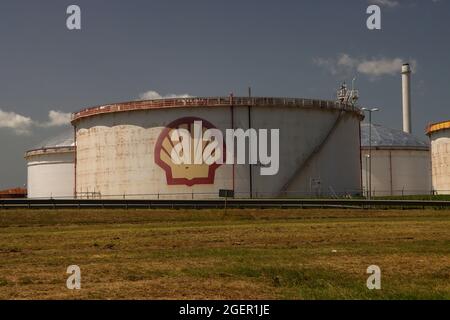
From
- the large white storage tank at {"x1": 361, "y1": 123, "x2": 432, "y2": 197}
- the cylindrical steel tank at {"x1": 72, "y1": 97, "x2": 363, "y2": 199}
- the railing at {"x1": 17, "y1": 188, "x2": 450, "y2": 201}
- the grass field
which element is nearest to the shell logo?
the cylindrical steel tank at {"x1": 72, "y1": 97, "x2": 363, "y2": 199}

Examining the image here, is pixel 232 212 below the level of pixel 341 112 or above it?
below

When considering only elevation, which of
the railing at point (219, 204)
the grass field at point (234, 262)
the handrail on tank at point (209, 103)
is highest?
the handrail on tank at point (209, 103)

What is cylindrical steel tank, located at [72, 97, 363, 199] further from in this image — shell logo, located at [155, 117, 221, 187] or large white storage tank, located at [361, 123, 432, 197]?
large white storage tank, located at [361, 123, 432, 197]

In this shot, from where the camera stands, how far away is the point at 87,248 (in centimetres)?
2142


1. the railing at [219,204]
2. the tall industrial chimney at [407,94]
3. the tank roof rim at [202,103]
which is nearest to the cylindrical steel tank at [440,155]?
the tank roof rim at [202,103]

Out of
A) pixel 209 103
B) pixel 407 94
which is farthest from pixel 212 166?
pixel 407 94

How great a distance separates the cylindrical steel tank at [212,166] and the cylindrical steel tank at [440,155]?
1392cm

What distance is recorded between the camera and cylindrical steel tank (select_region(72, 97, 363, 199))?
53094 mm

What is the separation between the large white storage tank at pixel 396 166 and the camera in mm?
76000

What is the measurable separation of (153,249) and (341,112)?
137ft

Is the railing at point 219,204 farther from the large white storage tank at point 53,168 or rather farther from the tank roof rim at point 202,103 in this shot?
the large white storage tank at point 53,168

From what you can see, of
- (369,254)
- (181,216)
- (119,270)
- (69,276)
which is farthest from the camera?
(181,216)

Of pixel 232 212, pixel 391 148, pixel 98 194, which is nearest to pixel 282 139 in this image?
pixel 232 212

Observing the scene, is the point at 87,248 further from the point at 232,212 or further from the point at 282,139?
the point at 282,139
